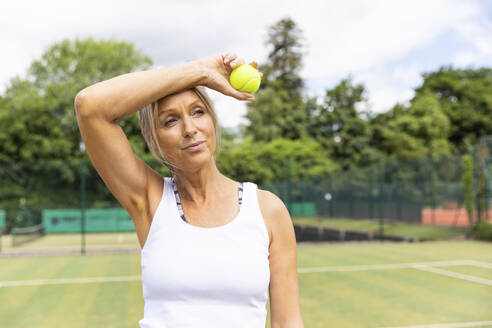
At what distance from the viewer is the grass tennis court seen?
655cm

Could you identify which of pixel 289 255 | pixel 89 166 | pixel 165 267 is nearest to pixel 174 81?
pixel 165 267

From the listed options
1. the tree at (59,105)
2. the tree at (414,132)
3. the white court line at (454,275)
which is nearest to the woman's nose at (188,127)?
the white court line at (454,275)

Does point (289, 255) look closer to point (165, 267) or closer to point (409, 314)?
point (165, 267)

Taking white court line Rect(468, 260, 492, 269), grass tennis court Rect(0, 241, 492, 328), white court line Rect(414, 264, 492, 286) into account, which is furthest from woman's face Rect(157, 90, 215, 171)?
white court line Rect(468, 260, 492, 269)

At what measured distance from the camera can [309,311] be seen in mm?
6816

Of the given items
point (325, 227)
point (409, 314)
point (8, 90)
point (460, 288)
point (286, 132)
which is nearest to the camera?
A: point (409, 314)

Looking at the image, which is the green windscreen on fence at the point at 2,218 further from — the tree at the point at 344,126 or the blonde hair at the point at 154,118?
the tree at the point at 344,126

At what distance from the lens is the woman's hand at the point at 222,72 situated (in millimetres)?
1479

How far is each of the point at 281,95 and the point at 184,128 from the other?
→ 1644 inches

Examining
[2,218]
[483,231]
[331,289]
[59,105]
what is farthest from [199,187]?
[59,105]

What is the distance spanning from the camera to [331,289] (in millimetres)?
8203

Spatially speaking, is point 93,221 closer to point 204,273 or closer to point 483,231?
point 483,231

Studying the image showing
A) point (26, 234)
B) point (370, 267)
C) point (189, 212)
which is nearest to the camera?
point (189, 212)

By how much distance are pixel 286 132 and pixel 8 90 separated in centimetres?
1894
